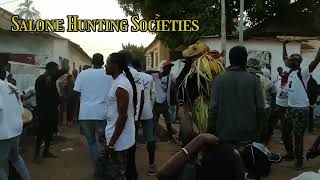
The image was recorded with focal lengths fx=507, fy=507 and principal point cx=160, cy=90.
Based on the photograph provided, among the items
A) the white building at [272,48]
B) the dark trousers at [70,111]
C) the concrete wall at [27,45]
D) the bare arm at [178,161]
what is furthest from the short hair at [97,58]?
the concrete wall at [27,45]

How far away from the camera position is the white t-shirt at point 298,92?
7.48 metres

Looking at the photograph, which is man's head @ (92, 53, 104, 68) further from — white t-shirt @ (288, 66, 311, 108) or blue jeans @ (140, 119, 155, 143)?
white t-shirt @ (288, 66, 311, 108)

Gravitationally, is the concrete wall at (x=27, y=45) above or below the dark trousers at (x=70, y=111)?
above

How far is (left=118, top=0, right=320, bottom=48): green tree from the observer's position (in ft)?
67.2

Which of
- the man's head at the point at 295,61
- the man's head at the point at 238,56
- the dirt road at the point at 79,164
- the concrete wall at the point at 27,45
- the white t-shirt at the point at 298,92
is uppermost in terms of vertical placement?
the concrete wall at the point at 27,45

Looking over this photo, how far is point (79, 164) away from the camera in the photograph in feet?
27.3

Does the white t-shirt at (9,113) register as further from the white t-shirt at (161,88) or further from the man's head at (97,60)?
the white t-shirt at (161,88)

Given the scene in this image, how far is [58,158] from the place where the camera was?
29.4ft

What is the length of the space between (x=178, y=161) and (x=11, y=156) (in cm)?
379

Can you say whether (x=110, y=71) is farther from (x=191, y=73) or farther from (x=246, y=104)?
(x=246, y=104)

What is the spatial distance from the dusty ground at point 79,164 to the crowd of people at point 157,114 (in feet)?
0.93

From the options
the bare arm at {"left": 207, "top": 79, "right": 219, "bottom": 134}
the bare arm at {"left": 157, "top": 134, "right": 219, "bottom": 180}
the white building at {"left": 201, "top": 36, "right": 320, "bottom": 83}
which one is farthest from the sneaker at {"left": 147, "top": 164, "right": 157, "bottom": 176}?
the white building at {"left": 201, "top": 36, "right": 320, "bottom": 83}

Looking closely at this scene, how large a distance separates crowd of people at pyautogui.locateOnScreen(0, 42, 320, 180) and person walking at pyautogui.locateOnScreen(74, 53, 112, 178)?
1 cm

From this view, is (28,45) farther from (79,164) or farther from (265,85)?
(265,85)
